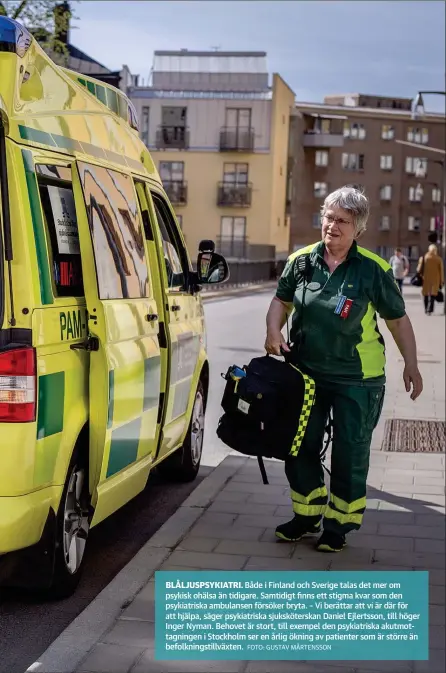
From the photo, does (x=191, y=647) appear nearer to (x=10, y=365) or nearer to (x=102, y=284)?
(x=10, y=365)

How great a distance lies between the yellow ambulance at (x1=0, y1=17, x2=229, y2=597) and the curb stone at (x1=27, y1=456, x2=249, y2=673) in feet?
0.84

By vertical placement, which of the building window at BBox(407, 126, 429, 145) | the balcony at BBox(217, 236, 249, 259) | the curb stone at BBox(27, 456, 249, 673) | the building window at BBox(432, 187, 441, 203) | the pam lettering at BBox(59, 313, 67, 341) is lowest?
the curb stone at BBox(27, 456, 249, 673)

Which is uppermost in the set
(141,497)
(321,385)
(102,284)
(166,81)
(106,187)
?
(166,81)

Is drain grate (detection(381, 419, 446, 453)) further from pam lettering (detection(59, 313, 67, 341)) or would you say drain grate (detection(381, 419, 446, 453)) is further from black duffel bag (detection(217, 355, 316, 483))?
pam lettering (detection(59, 313, 67, 341))

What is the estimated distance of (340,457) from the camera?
240 inches

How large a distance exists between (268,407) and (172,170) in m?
60.7

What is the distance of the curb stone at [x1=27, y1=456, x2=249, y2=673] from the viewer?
4.38 m

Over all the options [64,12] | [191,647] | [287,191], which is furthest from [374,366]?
[287,191]

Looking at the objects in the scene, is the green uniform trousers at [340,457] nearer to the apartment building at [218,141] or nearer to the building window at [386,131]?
the apartment building at [218,141]

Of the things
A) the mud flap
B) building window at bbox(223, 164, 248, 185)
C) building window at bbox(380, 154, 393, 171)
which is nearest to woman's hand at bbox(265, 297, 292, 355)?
the mud flap

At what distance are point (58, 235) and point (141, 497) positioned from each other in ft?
9.51

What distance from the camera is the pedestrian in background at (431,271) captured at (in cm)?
2789

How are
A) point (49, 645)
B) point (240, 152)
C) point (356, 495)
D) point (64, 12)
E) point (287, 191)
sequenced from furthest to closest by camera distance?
point (287, 191) → point (240, 152) → point (64, 12) → point (356, 495) → point (49, 645)

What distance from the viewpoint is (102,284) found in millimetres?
5379
